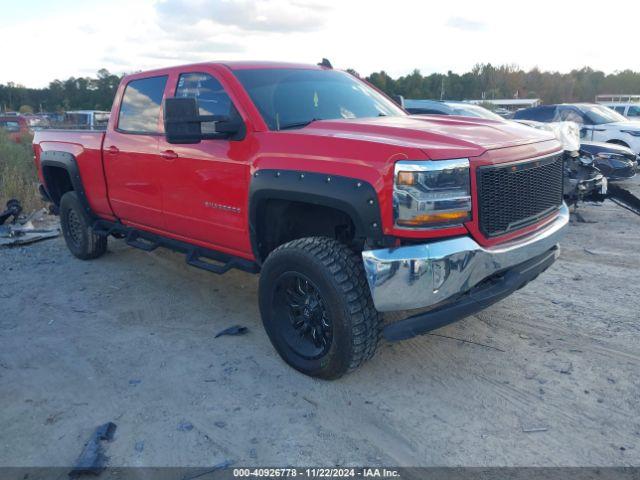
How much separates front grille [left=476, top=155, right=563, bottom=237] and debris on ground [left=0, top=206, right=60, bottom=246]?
6251mm

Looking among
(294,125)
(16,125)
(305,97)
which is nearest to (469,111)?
(305,97)

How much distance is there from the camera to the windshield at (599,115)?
12.9m

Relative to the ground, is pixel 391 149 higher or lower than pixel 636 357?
higher

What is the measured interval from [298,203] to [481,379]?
1.66 m

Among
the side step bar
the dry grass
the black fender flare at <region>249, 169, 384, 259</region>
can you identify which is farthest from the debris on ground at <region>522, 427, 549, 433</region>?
the dry grass

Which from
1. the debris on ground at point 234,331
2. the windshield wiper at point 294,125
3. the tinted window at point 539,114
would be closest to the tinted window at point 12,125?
the tinted window at point 539,114

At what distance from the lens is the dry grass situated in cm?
946

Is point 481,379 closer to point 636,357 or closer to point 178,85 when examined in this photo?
point 636,357

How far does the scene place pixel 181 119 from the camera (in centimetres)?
362

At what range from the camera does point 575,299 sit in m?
4.82

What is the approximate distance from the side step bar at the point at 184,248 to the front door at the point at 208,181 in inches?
4.0

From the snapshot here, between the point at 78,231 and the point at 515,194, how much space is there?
5.04 metres

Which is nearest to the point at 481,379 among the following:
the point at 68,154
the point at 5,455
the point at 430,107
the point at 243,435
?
the point at 243,435

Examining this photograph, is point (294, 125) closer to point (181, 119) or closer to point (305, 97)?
point (305, 97)
